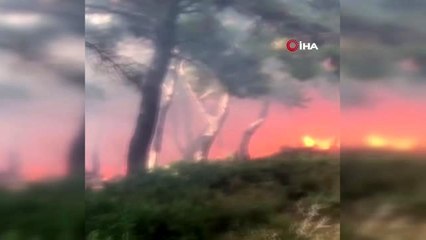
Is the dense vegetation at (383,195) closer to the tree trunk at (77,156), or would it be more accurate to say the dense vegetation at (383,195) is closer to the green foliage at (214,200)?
the green foliage at (214,200)

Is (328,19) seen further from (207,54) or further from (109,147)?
(109,147)

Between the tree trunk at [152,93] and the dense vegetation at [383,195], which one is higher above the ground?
the tree trunk at [152,93]

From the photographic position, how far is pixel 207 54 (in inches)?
120

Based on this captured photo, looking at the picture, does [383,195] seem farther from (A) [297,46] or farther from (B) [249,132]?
(A) [297,46]

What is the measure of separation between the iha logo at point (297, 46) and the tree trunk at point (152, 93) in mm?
565

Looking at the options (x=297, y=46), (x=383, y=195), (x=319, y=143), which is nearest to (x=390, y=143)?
(x=383, y=195)

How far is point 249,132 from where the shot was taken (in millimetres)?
3070

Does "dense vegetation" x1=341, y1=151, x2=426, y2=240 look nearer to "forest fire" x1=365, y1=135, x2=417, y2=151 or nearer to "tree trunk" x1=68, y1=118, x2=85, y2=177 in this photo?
"forest fire" x1=365, y1=135, x2=417, y2=151

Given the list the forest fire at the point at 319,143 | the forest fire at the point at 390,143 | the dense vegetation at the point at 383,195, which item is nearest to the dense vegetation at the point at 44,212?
the forest fire at the point at 319,143

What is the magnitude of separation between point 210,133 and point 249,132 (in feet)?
0.63

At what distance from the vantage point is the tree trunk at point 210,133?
120 inches

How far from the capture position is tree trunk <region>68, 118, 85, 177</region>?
2965 mm

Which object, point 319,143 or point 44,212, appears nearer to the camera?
point 44,212

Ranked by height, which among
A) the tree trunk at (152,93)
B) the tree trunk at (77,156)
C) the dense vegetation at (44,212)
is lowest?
the dense vegetation at (44,212)
